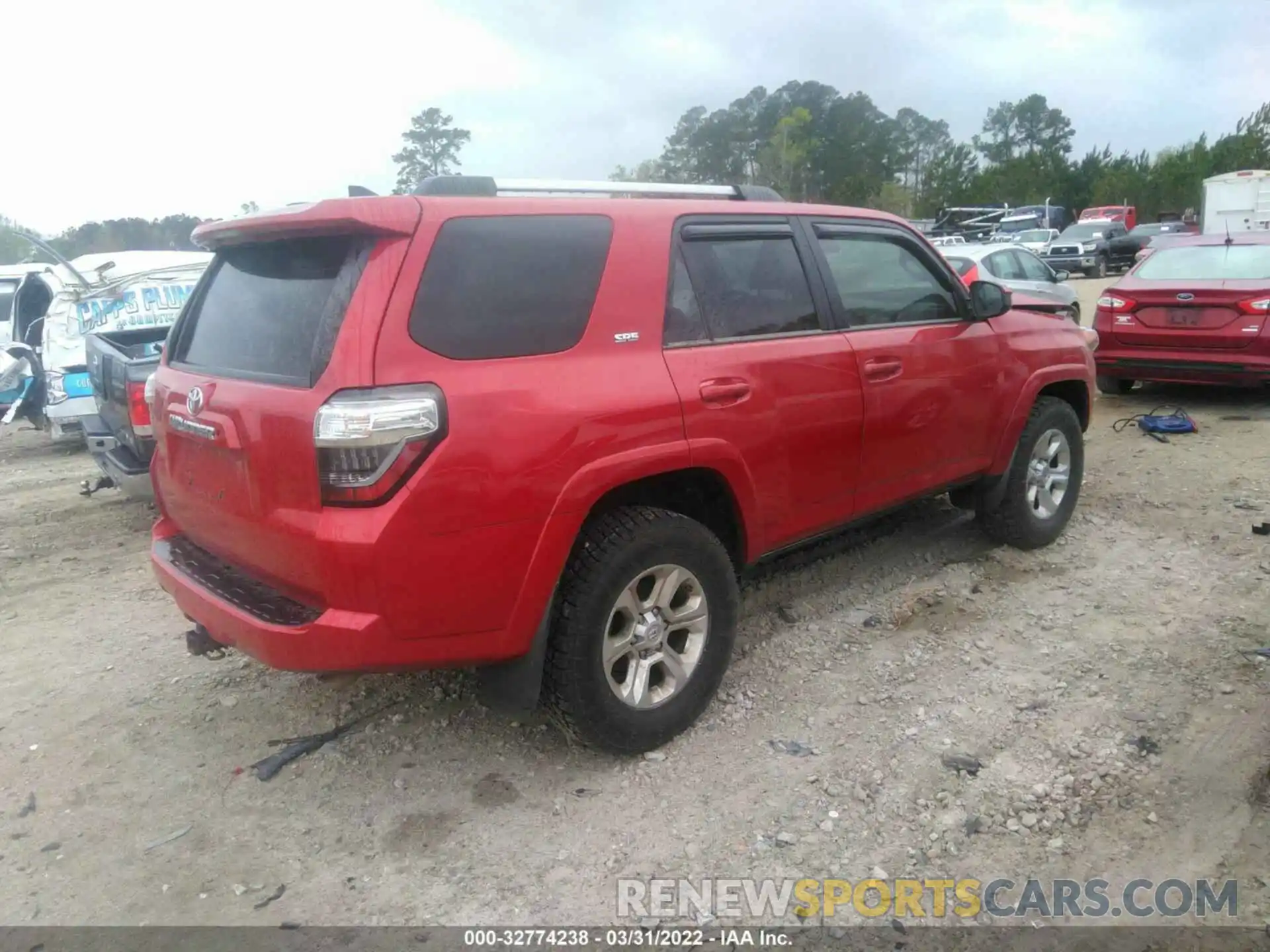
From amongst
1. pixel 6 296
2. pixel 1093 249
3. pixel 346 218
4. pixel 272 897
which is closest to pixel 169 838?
pixel 272 897

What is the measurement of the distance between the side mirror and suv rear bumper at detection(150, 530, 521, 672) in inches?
115

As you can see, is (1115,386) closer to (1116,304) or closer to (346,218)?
(1116,304)

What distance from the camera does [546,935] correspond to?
2.51 m

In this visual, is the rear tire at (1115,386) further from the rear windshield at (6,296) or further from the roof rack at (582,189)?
the rear windshield at (6,296)

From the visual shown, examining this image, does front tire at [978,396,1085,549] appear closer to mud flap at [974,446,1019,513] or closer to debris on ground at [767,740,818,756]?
mud flap at [974,446,1019,513]

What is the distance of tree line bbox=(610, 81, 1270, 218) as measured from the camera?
4228cm

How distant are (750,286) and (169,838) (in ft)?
8.89

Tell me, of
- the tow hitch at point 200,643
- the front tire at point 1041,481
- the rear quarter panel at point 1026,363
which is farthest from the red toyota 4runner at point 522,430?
the front tire at point 1041,481

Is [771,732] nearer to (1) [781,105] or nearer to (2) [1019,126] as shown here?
(1) [781,105]

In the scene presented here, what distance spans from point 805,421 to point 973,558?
1893mm

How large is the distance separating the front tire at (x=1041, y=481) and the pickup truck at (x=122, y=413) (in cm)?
452

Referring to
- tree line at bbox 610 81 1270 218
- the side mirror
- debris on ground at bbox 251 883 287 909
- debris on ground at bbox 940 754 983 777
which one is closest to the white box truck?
tree line at bbox 610 81 1270 218

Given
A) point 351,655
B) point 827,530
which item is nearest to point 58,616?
point 351,655

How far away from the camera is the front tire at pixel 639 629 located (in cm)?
294
